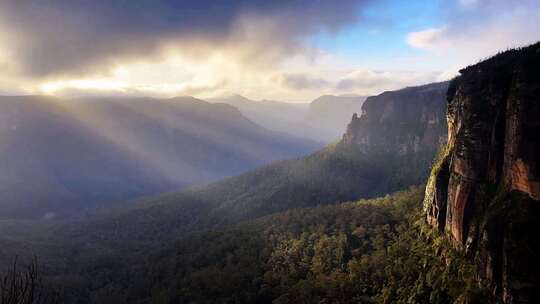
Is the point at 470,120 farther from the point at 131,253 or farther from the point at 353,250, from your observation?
the point at 131,253

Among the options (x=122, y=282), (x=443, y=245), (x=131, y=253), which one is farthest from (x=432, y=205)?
(x=131, y=253)

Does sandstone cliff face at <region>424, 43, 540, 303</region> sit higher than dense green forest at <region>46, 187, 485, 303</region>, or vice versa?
sandstone cliff face at <region>424, 43, 540, 303</region>

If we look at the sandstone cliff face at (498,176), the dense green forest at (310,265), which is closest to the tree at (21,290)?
the sandstone cliff face at (498,176)

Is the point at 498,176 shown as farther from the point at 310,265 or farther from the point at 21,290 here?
the point at 21,290

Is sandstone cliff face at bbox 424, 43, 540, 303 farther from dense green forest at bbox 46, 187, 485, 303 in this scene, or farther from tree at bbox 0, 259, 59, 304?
tree at bbox 0, 259, 59, 304

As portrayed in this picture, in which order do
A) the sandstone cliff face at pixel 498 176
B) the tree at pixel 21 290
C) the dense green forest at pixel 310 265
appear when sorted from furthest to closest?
the dense green forest at pixel 310 265
the sandstone cliff face at pixel 498 176
the tree at pixel 21 290

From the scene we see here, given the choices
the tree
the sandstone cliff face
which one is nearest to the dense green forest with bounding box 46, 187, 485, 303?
the sandstone cliff face

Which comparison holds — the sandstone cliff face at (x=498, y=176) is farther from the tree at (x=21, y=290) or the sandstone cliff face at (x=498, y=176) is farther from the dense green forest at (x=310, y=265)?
the tree at (x=21, y=290)

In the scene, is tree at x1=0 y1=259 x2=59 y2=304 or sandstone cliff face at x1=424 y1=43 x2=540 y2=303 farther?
sandstone cliff face at x1=424 y1=43 x2=540 y2=303
